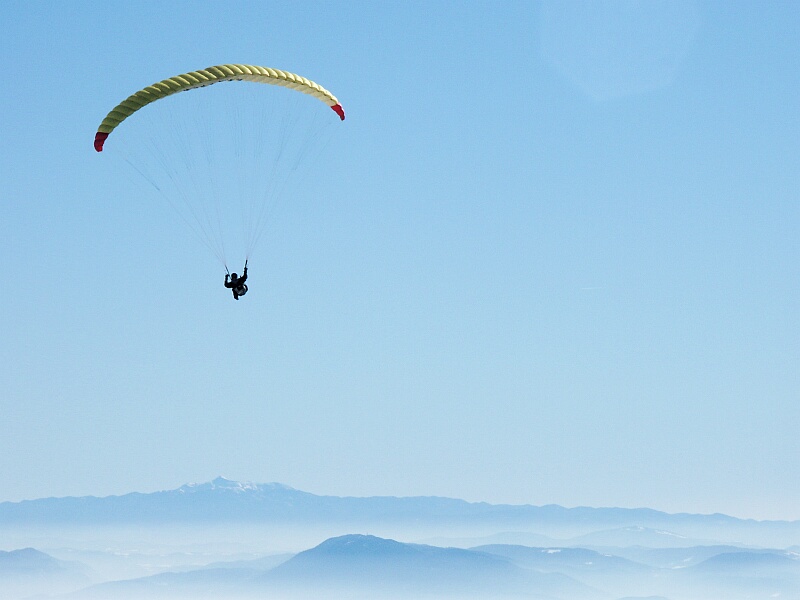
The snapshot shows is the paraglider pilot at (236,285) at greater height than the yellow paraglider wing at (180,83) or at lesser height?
lesser

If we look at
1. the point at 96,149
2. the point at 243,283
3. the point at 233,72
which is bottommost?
the point at 243,283

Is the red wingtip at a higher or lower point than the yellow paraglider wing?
lower

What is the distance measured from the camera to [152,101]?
1912 inches

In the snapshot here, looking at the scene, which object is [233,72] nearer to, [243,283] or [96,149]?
[96,149]

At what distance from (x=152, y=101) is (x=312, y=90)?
845 centimetres

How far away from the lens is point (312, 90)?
52938 millimetres

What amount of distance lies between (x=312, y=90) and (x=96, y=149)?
1109cm

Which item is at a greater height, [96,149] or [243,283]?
[96,149]

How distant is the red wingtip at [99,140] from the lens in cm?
4972

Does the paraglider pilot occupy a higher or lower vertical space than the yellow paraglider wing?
lower

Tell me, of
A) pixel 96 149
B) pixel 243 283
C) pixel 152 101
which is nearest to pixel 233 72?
pixel 152 101

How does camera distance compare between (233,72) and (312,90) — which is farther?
(312,90)

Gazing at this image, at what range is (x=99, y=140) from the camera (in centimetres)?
4991

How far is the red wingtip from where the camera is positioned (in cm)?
4972
